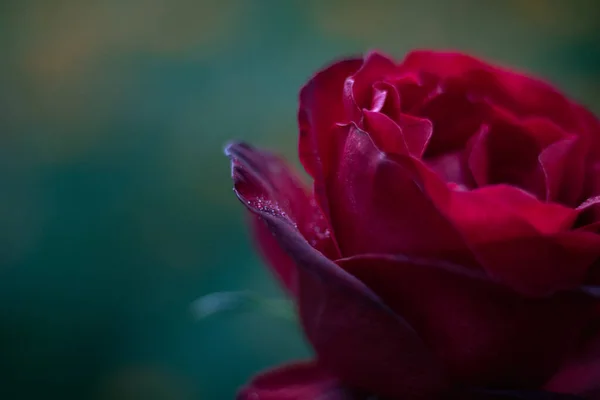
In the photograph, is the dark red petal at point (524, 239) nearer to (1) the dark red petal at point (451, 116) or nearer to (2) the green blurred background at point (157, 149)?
(1) the dark red petal at point (451, 116)

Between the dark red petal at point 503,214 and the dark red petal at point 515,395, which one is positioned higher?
the dark red petal at point 503,214

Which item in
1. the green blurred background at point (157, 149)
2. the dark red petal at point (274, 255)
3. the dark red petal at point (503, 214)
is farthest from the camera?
the green blurred background at point (157, 149)

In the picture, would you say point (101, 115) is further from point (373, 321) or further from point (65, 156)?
point (373, 321)

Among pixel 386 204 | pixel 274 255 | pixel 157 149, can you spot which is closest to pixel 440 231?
pixel 386 204

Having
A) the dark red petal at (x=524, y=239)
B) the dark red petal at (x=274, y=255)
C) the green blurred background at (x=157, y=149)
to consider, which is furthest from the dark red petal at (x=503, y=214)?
the green blurred background at (x=157, y=149)

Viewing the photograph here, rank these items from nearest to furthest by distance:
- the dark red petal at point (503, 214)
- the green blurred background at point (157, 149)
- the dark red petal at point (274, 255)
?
the dark red petal at point (503, 214) < the dark red petal at point (274, 255) < the green blurred background at point (157, 149)

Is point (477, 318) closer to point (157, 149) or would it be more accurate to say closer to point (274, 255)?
point (274, 255)

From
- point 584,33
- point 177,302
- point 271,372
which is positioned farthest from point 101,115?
point 584,33
